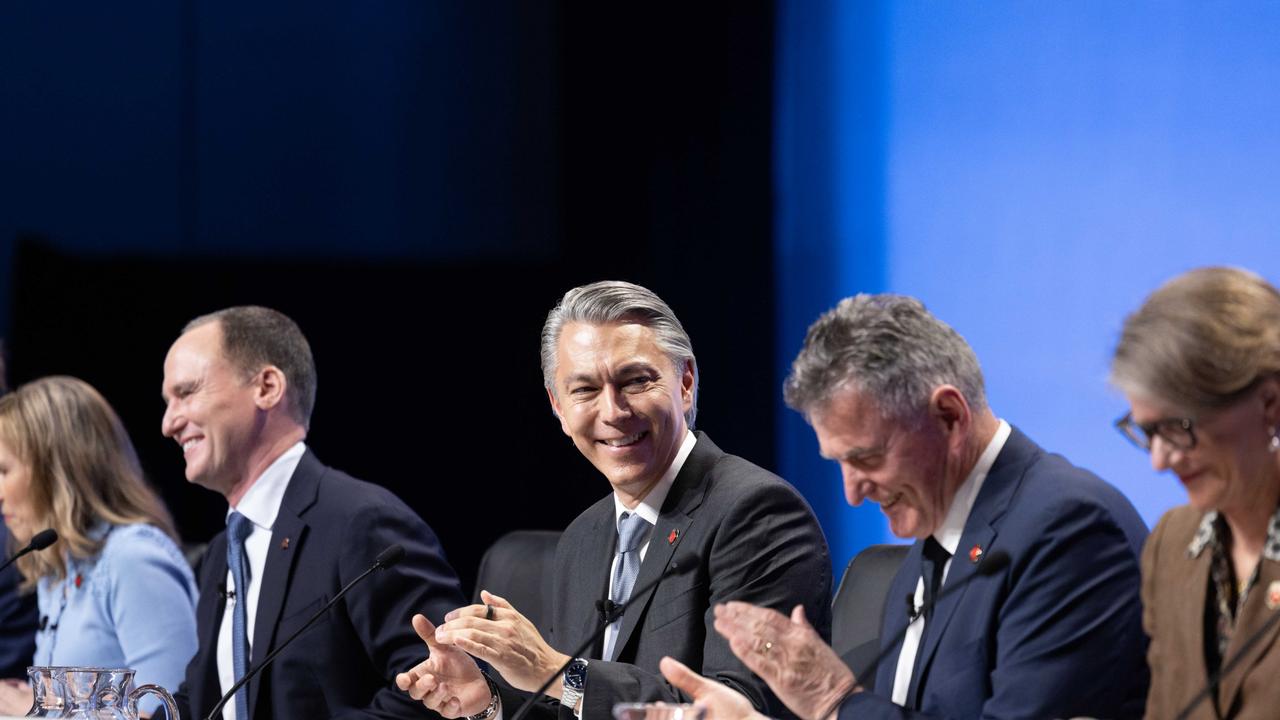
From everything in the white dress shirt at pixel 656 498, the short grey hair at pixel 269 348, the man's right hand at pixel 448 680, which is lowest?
the man's right hand at pixel 448 680

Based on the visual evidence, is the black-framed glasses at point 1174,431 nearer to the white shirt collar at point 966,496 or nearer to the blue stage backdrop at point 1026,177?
the white shirt collar at point 966,496

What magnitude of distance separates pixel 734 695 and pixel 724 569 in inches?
19.7

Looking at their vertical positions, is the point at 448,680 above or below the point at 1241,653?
below

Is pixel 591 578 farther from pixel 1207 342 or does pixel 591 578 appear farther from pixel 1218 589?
pixel 1207 342

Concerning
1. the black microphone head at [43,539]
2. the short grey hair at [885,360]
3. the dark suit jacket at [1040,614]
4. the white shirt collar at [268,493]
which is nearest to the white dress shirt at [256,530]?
the white shirt collar at [268,493]

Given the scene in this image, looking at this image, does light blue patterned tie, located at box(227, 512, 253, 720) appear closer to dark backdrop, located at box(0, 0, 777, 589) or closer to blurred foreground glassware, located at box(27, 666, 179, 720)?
blurred foreground glassware, located at box(27, 666, 179, 720)

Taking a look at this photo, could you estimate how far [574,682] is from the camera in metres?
2.49

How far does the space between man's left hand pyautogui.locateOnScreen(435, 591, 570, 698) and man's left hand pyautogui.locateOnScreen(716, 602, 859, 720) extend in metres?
0.40

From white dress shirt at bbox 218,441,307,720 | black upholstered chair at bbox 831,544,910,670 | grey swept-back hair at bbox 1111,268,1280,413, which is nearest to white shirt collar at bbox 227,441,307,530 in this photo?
white dress shirt at bbox 218,441,307,720

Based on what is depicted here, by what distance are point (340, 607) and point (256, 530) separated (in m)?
0.37

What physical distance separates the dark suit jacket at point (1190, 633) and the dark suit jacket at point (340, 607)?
152 cm

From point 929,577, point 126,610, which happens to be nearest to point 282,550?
point 126,610

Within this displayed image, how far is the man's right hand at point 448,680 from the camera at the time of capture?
8.34 ft

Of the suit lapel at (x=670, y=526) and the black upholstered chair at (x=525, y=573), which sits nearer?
the suit lapel at (x=670, y=526)
